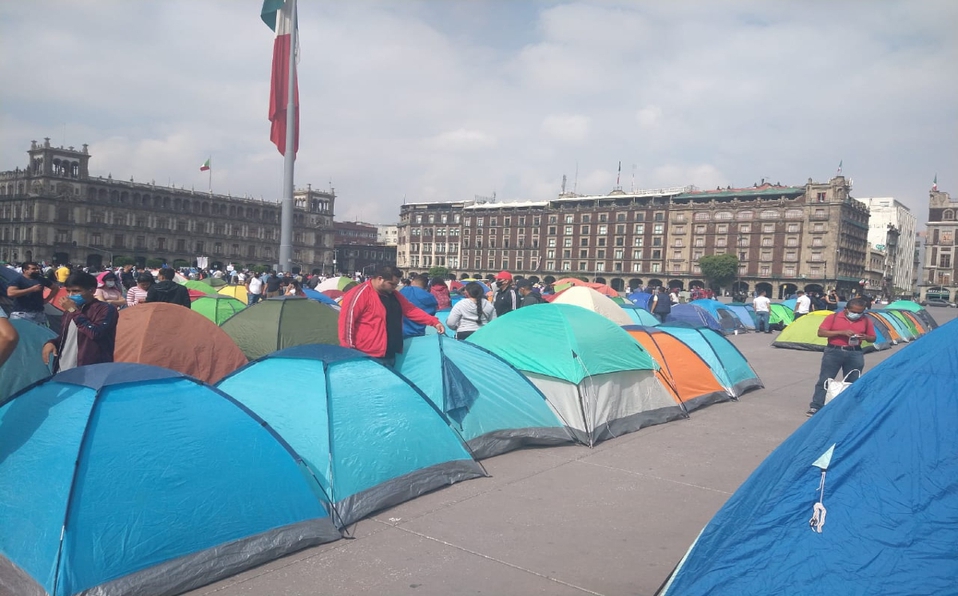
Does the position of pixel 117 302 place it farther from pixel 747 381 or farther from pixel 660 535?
pixel 747 381

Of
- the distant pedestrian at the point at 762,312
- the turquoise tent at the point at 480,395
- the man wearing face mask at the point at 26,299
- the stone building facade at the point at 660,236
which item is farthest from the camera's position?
the stone building facade at the point at 660,236

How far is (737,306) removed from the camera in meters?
23.5

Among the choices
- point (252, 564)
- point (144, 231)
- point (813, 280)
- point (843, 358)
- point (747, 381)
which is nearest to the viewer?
point (252, 564)

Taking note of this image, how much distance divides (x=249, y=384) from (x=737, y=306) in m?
21.0

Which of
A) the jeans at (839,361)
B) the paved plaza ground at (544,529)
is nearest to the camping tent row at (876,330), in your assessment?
the jeans at (839,361)

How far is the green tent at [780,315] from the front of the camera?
79.2 ft

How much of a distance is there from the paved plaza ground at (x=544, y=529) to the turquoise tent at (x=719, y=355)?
96.2 inches

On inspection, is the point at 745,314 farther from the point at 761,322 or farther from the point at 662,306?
the point at 662,306

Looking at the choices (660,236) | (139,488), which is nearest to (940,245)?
(660,236)

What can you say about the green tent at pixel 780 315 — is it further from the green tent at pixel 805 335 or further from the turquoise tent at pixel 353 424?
the turquoise tent at pixel 353 424

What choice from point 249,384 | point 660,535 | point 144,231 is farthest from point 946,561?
point 144,231

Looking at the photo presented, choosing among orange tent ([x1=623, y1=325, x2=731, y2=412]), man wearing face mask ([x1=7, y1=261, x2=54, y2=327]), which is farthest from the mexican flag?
orange tent ([x1=623, y1=325, x2=731, y2=412])

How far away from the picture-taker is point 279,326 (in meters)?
9.51

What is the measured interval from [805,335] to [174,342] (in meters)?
16.1
